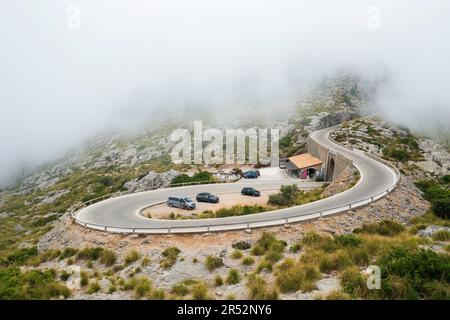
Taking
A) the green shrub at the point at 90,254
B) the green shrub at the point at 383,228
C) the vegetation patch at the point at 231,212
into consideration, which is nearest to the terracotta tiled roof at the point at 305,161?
the vegetation patch at the point at 231,212

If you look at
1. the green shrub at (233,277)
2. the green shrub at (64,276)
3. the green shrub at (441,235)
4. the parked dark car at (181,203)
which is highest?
the green shrub at (441,235)

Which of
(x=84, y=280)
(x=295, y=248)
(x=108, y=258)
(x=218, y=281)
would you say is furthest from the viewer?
(x=108, y=258)

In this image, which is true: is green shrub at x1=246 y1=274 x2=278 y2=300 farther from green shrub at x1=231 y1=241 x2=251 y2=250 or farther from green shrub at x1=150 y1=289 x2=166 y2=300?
green shrub at x1=231 y1=241 x2=251 y2=250

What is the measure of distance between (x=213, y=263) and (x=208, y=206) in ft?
71.8

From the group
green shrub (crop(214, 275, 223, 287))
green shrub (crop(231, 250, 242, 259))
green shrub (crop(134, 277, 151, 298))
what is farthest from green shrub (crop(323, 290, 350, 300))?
green shrub (crop(134, 277, 151, 298))

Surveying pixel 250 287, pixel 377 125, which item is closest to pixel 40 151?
pixel 377 125

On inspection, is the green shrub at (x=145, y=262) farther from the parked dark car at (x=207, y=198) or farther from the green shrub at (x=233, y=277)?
the parked dark car at (x=207, y=198)

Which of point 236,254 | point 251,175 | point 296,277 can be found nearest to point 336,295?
point 296,277

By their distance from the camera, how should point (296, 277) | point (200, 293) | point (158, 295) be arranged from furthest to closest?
point (158, 295) → point (296, 277) → point (200, 293)

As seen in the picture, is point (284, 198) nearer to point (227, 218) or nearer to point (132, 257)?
point (227, 218)

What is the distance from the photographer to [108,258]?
23.7 m

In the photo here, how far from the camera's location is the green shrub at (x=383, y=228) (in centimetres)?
2509

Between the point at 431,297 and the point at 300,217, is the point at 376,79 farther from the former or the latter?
the point at 431,297

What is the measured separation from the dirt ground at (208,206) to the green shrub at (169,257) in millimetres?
13487
